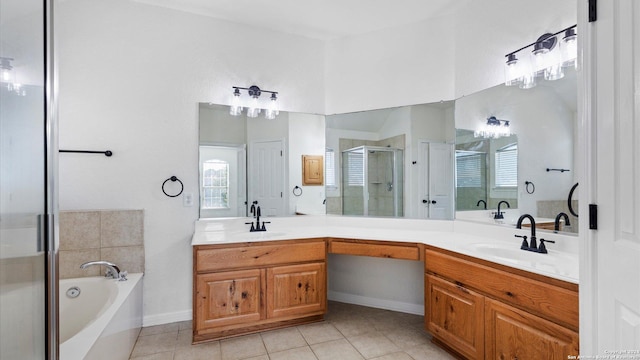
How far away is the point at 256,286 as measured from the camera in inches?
95.7

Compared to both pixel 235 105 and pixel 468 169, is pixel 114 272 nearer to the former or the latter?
pixel 235 105

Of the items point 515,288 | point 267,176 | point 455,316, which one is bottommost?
point 455,316

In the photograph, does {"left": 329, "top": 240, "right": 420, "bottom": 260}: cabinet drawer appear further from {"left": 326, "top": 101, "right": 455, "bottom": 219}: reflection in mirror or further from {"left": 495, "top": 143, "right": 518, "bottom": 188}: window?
{"left": 495, "top": 143, "right": 518, "bottom": 188}: window

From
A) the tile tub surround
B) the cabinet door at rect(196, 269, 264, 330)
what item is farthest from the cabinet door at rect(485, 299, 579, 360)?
the tile tub surround

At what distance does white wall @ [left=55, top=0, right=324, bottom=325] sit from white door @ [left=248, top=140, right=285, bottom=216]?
513 mm

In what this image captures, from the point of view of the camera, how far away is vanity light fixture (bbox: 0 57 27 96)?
0.82 metres

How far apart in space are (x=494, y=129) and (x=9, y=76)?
2.68 meters

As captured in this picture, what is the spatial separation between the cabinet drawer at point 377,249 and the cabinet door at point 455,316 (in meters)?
0.21

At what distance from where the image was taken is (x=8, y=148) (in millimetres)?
848

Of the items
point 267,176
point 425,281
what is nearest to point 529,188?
point 425,281

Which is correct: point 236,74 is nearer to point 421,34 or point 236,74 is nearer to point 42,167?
point 421,34

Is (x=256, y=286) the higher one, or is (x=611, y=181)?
(x=611, y=181)

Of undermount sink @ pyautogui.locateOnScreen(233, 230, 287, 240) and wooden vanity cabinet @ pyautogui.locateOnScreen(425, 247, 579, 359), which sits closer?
wooden vanity cabinet @ pyautogui.locateOnScreen(425, 247, 579, 359)

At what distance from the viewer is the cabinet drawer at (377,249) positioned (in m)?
2.39
